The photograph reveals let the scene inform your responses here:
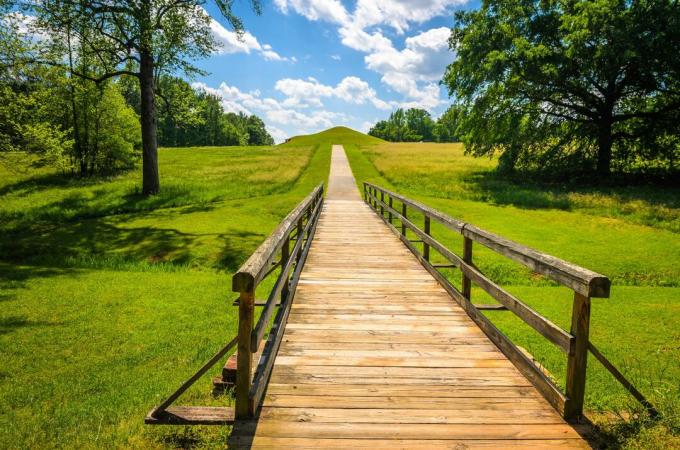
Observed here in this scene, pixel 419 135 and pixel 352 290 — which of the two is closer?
pixel 352 290

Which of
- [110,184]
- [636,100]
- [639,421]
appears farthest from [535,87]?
[110,184]

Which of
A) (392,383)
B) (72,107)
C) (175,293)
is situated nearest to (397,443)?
(392,383)

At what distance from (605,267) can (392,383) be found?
9376mm

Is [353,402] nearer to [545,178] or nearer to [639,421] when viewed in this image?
[639,421]

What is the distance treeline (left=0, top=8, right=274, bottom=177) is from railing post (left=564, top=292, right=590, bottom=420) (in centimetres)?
1802

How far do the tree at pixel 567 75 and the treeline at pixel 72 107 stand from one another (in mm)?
17510

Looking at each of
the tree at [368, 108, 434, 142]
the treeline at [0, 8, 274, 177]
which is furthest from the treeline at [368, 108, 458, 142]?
the treeline at [0, 8, 274, 177]

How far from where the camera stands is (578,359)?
2898 mm

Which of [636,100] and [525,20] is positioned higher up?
[525,20]

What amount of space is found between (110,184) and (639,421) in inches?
1086

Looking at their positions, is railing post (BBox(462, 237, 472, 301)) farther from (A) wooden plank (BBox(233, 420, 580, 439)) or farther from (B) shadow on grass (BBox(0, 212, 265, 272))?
(B) shadow on grass (BBox(0, 212, 265, 272))

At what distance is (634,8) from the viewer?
21.1 m

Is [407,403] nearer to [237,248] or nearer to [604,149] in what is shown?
[237,248]

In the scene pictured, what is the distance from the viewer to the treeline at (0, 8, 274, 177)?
1580 centimetres
